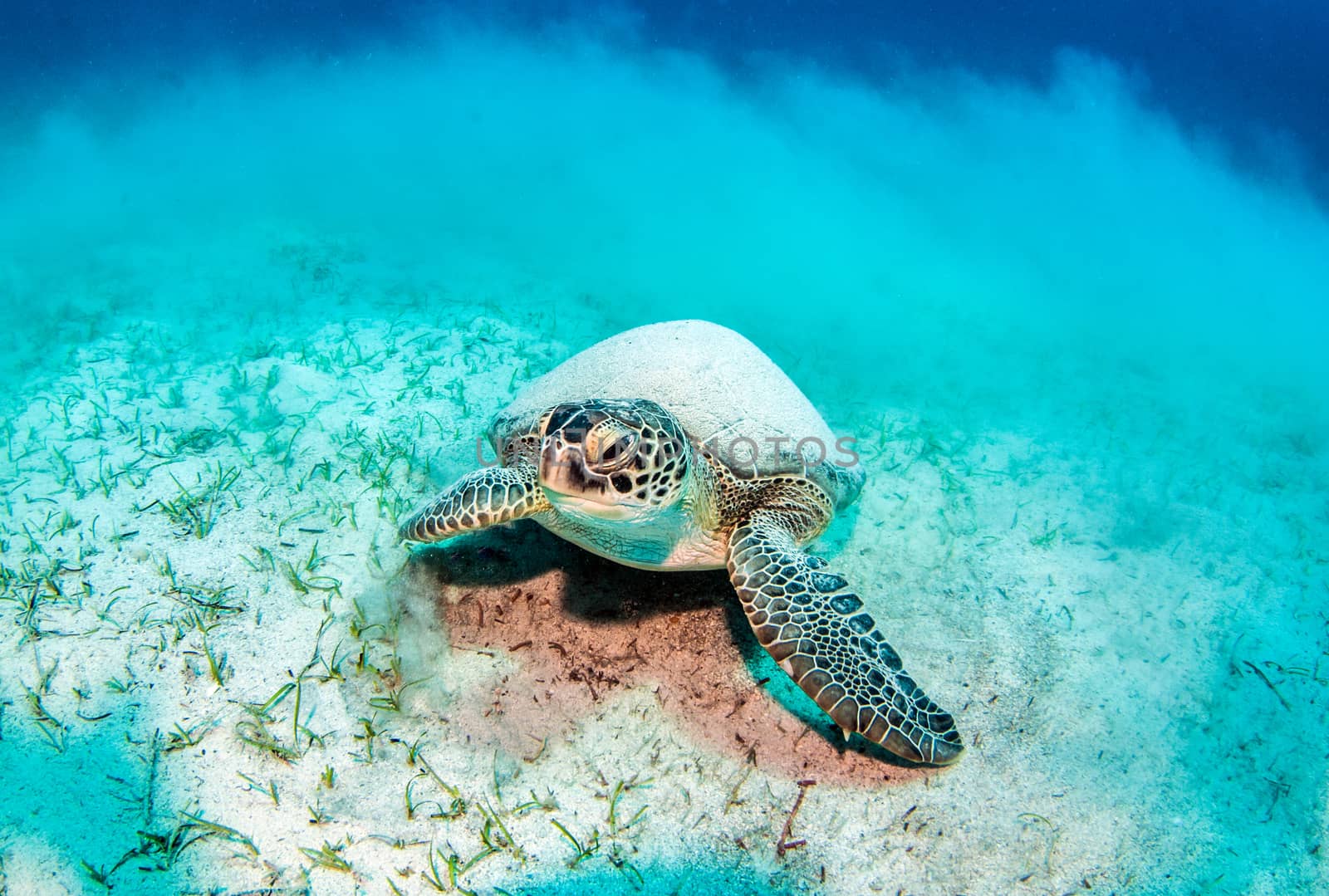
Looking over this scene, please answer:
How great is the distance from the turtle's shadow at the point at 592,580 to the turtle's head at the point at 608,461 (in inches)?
32.6

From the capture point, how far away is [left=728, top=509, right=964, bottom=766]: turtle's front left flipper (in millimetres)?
2127

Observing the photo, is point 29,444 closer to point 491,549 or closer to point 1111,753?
point 491,549

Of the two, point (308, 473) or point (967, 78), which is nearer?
point (308, 473)

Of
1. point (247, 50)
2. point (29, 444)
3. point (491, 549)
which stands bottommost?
point (247, 50)

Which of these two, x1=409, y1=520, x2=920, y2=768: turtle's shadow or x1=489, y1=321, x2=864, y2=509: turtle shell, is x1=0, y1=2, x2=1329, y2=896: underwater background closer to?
x1=409, y1=520, x2=920, y2=768: turtle's shadow

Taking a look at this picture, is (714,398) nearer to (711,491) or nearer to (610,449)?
(711,491)

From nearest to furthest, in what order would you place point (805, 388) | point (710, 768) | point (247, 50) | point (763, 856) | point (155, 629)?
point (763, 856)
point (710, 768)
point (155, 629)
point (805, 388)
point (247, 50)

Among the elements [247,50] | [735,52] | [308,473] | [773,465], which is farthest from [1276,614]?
[247,50]

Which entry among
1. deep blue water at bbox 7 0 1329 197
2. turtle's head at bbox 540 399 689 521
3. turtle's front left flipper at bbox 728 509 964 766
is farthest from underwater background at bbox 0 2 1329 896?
deep blue water at bbox 7 0 1329 197

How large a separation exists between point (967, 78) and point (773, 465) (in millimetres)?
31221

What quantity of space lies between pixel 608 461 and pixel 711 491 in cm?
84

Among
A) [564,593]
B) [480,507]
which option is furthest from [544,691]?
[480,507]

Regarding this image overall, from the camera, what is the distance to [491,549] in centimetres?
310

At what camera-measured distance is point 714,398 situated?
10.1 ft
